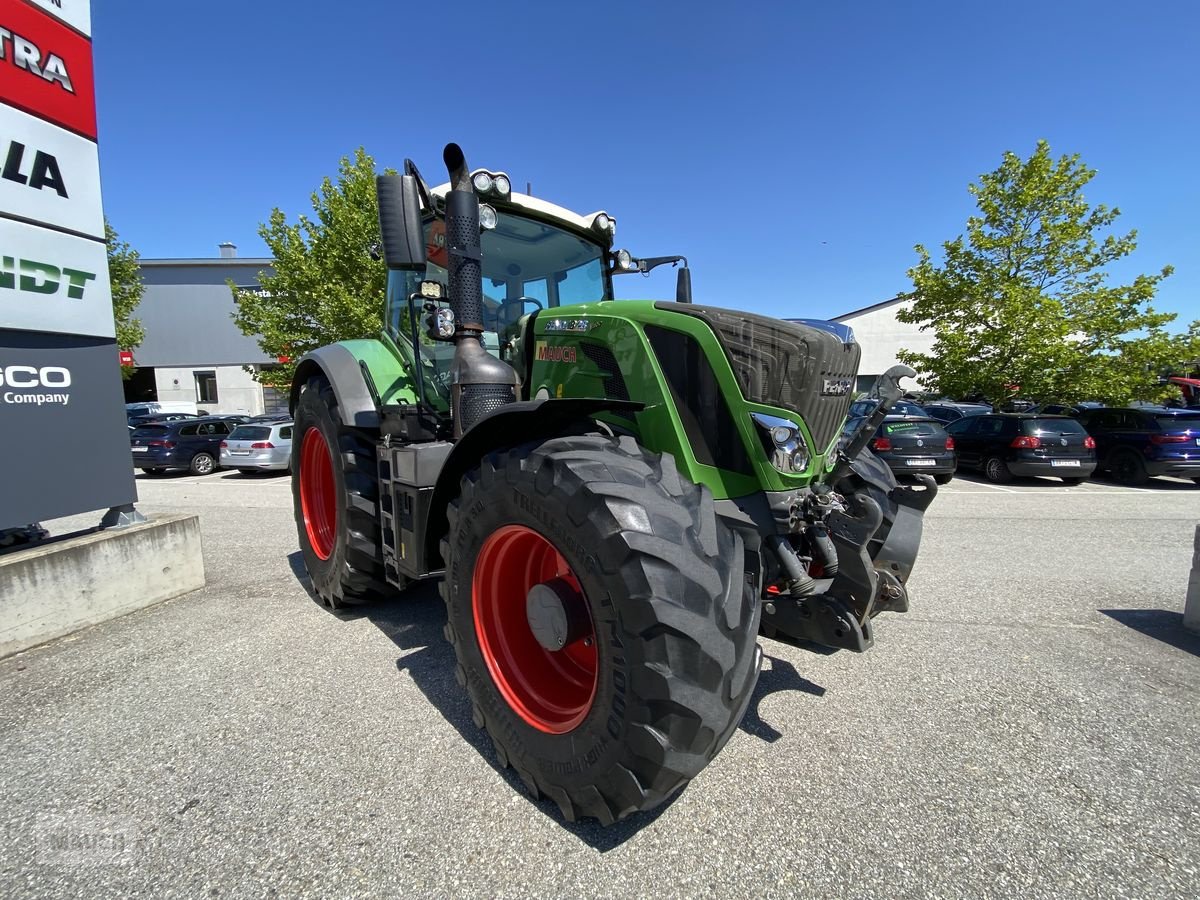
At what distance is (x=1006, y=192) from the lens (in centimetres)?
1294

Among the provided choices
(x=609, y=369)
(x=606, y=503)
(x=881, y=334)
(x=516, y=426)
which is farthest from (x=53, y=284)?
(x=881, y=334)

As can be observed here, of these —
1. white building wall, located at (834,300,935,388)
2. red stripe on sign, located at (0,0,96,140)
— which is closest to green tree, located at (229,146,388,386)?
red stripe on sign, located at (0,0,96,140)

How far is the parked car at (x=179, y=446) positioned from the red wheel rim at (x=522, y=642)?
14.0m

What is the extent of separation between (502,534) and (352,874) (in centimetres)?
115

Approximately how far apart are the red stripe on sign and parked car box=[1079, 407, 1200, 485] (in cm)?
1523

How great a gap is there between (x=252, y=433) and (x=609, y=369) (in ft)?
42.2

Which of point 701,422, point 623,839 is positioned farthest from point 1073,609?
point 623,839

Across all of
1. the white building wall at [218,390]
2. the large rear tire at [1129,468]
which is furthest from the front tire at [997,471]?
the white building wall at [218,390]

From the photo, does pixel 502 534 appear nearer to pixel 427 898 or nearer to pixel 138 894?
pixel 427 898

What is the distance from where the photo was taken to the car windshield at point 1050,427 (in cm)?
1031

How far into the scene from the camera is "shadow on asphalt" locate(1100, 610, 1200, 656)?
136 inches

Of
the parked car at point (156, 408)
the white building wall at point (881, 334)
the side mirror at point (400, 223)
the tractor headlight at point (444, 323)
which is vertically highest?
the white building wall at point (881, 334)

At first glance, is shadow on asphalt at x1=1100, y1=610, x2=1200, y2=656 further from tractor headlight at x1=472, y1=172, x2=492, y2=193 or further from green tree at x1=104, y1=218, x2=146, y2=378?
green tree at x1=104, y1=218, x2=146, y2=378

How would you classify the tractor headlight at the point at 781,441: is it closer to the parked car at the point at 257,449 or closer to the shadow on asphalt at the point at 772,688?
the shadow on asphalt at the point at 772,688
